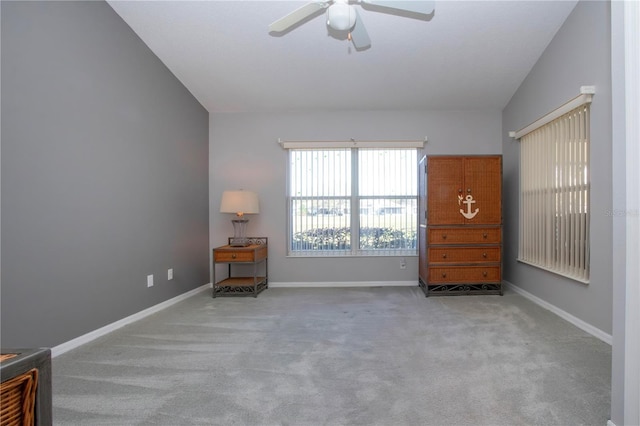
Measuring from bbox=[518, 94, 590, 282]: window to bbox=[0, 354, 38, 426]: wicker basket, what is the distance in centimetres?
365

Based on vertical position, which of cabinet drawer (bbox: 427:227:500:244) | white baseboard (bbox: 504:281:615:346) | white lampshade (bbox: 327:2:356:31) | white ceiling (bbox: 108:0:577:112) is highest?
white ceiling (bbox: 108:0:577:112)

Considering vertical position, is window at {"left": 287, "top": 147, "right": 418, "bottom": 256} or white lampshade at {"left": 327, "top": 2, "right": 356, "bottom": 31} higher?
white lampshade at {"left": 327, "top": 2, "right": 356, "bottom": 31}

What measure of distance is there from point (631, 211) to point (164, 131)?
12.7ft

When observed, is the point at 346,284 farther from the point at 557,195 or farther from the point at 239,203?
the point at 557,195

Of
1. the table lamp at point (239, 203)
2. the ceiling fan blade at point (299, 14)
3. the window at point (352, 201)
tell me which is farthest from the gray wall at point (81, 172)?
the window at point (352, 201)

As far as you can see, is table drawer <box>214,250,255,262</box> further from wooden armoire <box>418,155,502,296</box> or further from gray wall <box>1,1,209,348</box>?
wooden armoire <box>418,155,502,296</box>

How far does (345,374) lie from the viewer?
1.98m

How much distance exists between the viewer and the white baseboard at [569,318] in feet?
8.20

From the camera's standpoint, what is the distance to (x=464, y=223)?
3838 millimetres

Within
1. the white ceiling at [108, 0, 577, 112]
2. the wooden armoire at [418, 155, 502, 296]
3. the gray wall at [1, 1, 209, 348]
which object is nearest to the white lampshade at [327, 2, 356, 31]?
the white ceiling at [108, 0, 577, 112]

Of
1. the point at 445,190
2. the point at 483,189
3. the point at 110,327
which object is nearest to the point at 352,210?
the point at 445,190

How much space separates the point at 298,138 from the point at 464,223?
251 centimetres

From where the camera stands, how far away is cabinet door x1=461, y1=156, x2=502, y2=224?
150 inches

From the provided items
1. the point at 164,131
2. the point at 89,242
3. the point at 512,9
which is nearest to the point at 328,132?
the point at 164,131
